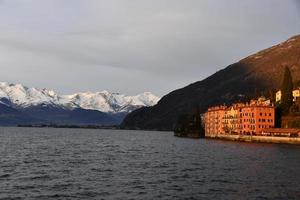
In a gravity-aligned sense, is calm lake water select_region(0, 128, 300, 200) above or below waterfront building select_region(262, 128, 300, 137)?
below

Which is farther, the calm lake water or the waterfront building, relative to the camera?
the waterfront building

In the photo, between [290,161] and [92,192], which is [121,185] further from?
[290,161]

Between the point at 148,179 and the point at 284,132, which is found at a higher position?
the point at 284,132

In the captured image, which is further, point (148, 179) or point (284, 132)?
point (284, 132)

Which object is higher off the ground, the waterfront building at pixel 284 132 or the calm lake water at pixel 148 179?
the waterfront building at pixel 284 132

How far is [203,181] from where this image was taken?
6912 centimetres

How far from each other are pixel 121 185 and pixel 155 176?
11.2 meters

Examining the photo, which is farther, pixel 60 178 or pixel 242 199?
pixel 60 178

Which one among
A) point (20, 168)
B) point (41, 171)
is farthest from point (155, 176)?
point (20, 168)

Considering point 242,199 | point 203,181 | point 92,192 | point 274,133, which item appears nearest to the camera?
point 242,199

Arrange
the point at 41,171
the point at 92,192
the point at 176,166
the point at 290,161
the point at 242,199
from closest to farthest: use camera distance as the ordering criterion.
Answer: the point at 242,199
the point at 92,192
the point at 41,171
the point at 176,166
the point at 290,161

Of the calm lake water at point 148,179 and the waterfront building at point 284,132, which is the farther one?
the waterfront building at point 284,132

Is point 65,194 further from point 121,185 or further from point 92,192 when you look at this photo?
point 121,185

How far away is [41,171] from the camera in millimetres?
81062
